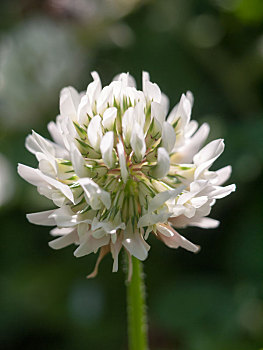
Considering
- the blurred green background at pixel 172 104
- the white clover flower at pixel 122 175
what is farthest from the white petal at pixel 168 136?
the blurred green background at pixel 172 104

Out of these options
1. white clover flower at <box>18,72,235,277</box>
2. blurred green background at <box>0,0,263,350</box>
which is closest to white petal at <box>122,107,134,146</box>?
white clover flower at <box>18,72,235,277</box>

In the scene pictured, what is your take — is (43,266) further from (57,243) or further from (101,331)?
(57,243)

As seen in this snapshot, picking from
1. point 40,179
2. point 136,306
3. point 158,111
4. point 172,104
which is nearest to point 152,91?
point 158,111

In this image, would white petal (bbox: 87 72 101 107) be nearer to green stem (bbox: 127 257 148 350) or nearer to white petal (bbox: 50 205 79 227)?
white petal (bbox: 50 205 79 227)

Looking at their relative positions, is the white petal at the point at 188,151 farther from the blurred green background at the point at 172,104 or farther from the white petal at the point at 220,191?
the blurred green background at the point at 172,104

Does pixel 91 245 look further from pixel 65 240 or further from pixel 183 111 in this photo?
pixel 183 111

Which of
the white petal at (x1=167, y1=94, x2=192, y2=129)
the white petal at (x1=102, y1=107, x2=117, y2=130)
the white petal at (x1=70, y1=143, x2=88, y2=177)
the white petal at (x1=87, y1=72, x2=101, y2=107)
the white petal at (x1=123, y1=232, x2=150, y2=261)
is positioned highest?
the white petal at (x1=87, y1=72, x2=101, y2=107)
